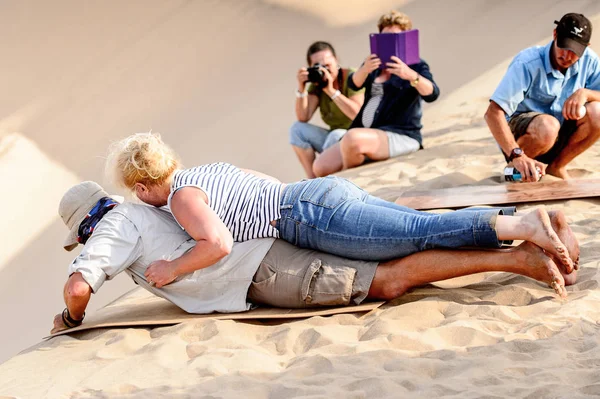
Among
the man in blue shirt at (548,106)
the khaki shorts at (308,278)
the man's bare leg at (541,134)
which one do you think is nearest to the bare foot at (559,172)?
the man in blue shirt at (548,106)

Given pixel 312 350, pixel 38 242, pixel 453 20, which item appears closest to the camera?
pixel 312 350

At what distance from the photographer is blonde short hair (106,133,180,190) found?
3.05 m

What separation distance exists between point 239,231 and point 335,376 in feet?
2.92

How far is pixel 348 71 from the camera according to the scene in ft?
19.8

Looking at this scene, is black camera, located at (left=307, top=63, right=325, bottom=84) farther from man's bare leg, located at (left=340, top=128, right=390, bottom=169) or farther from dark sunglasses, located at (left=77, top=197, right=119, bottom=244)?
dark sunglasses, located at (left=77, top=197, right=119, bottom=244)

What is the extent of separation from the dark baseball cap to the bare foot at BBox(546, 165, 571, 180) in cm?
75

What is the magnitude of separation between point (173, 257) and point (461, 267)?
1122 millimetres

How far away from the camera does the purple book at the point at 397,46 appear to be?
533 centimetres

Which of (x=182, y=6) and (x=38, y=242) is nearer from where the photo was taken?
(x=38, y=242)

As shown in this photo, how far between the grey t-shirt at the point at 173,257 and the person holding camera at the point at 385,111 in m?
2.62

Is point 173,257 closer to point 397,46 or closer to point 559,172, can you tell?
point 559,172

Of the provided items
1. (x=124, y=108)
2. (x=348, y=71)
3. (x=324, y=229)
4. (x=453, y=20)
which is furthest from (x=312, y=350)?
(x=453, y=20)

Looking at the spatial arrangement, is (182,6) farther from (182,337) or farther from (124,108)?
(182,337)

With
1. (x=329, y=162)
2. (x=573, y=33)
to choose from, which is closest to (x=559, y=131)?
(x=573, y=33)
